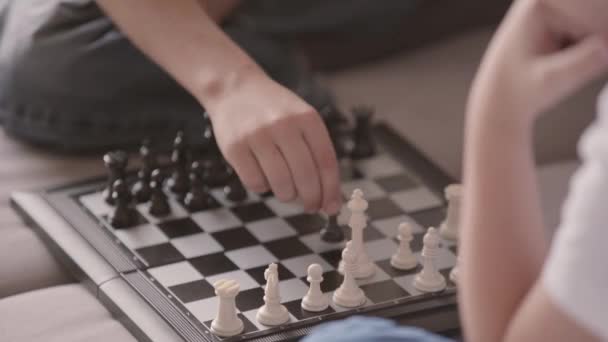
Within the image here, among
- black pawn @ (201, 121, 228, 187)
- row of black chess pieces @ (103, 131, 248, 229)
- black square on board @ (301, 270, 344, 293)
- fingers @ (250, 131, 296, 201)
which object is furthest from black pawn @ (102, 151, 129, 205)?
black square on board @ (301, 270, 344, 293)

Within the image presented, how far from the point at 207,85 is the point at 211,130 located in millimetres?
123

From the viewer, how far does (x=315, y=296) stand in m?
1.26

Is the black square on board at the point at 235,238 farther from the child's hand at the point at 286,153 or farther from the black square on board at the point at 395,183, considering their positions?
the black square on board at the point at 395,183

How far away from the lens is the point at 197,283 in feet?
4.35

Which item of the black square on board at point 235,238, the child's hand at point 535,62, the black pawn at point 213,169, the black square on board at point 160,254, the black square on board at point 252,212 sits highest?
the child's hand at point 535,62

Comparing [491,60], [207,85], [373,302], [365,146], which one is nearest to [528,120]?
[491,60]

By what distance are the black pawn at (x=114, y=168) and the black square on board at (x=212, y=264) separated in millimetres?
202

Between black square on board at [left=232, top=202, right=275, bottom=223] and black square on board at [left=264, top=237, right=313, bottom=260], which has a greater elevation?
black square on board at [left=232, top=202, right=275, bottom=223]

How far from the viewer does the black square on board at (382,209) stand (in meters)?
1.52

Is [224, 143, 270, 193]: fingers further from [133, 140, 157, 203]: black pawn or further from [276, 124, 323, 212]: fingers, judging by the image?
[133, 140, 157, 203]: black pawn

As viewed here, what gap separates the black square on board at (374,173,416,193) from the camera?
1.60m

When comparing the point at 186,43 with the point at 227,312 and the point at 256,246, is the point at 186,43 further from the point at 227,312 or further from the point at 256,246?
the point at 227,312

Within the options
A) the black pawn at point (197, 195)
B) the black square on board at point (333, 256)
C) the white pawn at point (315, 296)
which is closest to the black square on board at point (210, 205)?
the black pawn at point (197, 195)

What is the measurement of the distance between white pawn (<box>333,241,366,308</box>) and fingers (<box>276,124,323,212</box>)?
123 mm
